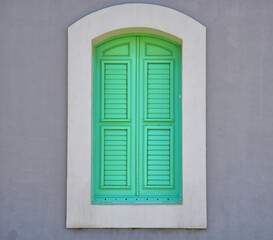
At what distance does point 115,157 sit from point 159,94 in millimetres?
941

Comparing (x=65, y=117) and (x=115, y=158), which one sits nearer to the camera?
(x=65, y=117)

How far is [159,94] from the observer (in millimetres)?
5375

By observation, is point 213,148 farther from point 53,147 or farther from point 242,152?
point 53,147

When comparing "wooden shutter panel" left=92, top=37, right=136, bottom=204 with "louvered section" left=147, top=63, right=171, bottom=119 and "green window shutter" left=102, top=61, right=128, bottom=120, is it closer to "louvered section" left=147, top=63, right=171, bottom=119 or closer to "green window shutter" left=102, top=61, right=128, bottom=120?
"green window shutter" left=102, top=61, right=128, bottom=120

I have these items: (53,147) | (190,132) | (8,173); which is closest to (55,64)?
(53,147)

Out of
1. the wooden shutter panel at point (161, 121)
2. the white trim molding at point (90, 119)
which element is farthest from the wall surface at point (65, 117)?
the wooden shutter panel at point (161, 121)

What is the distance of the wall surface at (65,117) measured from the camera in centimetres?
518

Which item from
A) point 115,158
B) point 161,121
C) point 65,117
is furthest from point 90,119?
point 161,121

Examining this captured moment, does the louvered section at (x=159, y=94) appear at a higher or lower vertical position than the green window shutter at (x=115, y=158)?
higher

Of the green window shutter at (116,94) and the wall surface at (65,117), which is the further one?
the green window shutter at (116,94)

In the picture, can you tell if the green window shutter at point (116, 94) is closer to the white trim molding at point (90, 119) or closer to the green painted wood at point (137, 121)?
the green painted wood at point (137, 121)

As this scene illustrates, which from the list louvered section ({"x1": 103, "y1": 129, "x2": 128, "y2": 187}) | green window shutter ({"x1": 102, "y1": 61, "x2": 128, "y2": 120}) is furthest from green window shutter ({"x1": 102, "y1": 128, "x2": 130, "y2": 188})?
green window shutter ({"x1": 102, "y1": 61, "x2": 128, "y2": 120})

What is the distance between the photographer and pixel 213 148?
5.20 m

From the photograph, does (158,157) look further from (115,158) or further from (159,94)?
(159,94)
